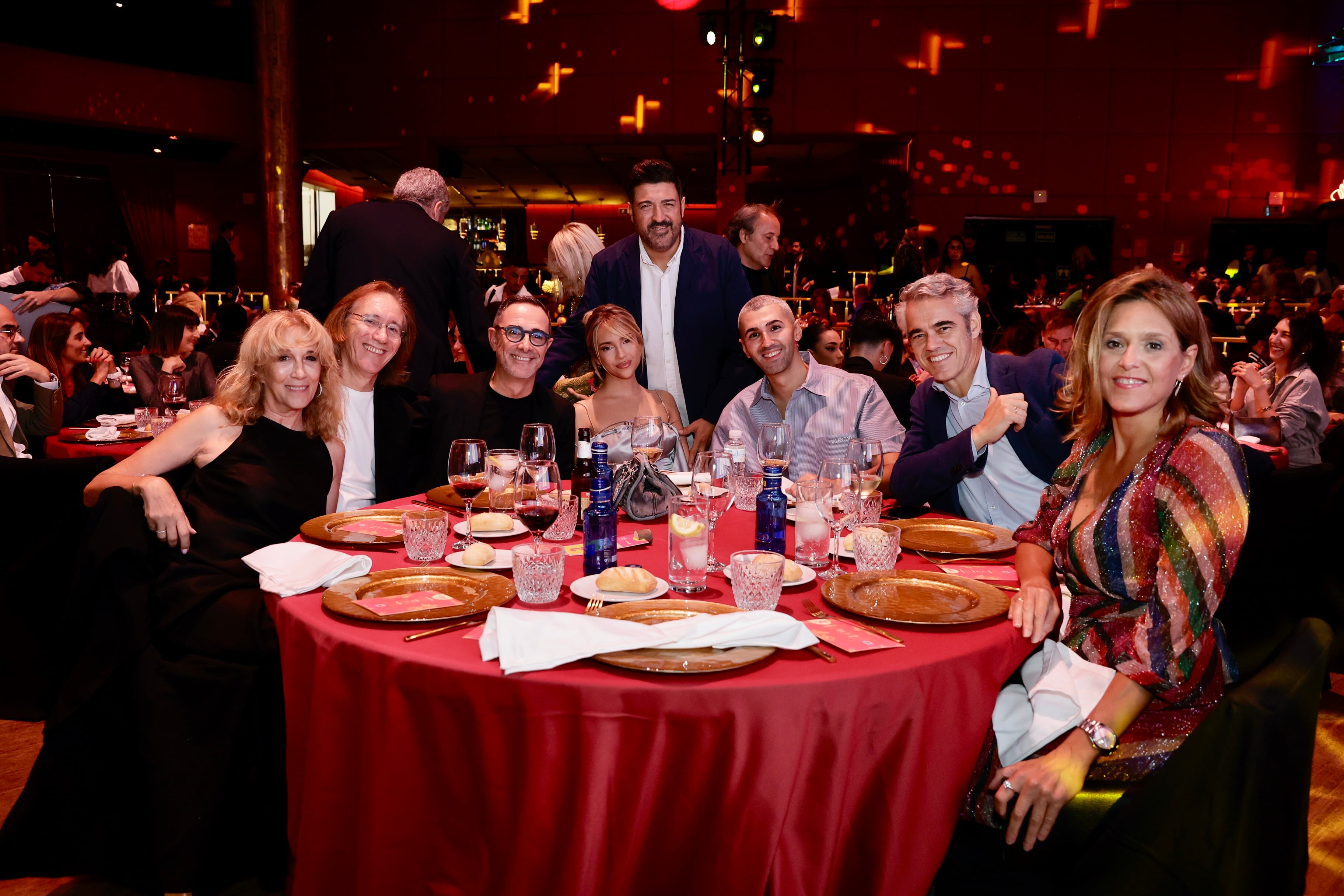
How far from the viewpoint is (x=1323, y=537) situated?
9.84ft

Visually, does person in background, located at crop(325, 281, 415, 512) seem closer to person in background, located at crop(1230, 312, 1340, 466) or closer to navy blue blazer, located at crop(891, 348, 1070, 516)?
navy blue blazer, located at crop(891, 348, 1070, 516)

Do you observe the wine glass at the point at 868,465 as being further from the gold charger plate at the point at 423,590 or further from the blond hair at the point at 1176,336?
the gold charger plate at the point at 423,590

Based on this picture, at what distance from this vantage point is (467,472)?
6.40 feet

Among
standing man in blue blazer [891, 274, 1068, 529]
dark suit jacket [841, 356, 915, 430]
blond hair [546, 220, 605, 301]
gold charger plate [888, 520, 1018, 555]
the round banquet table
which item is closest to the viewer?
the round banquet table

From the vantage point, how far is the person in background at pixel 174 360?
5004mm

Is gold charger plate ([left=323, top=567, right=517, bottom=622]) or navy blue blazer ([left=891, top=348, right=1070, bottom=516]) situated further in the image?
navy blue blazer ([left=891, top=348, right=1070, bottom=516])

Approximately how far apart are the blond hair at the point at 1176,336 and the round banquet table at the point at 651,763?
648 mm

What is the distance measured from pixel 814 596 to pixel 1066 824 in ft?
1.80

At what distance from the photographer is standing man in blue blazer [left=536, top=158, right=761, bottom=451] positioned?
12.3ft

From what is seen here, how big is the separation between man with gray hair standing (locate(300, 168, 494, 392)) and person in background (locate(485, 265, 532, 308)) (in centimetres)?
26

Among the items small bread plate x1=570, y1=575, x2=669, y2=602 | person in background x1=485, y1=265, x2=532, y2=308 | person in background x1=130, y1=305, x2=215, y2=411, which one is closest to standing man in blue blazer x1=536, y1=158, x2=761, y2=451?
person in background x1=485, y1=265, x2=532, y2=308

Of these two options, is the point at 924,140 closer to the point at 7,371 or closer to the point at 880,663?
the point at 7,371

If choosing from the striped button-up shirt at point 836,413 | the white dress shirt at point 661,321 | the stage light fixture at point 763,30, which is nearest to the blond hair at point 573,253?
the white dress shirt at point 661,321

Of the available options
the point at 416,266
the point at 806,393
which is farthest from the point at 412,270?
the point at 806,393
